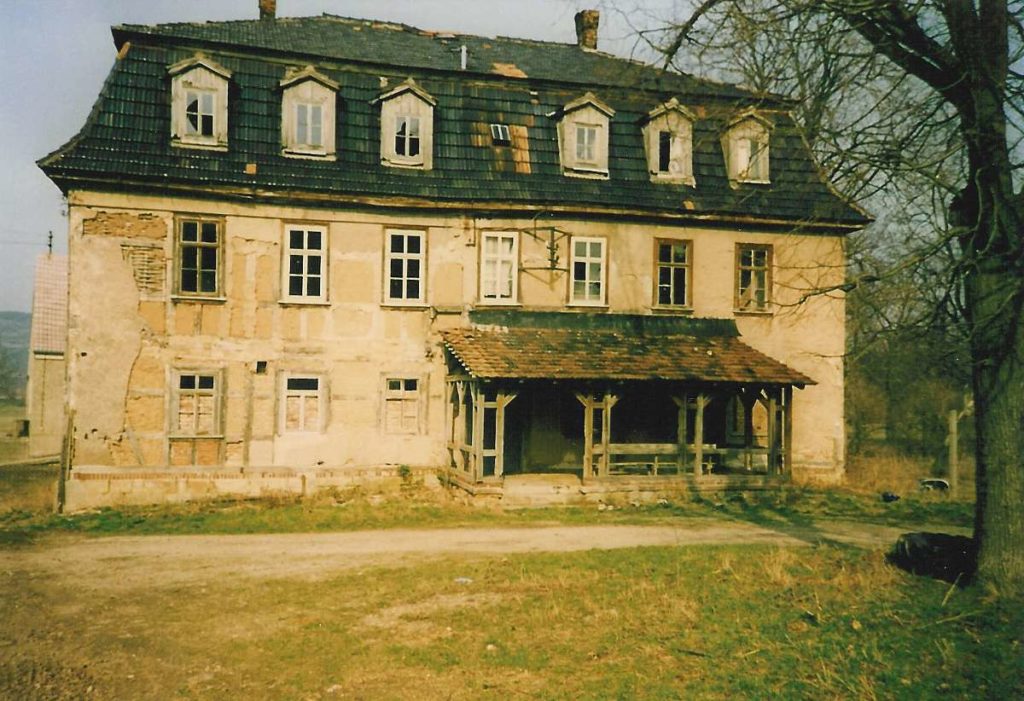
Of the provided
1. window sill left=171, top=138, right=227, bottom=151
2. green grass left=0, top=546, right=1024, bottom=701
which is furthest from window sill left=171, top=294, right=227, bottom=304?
green grass left=0, top=546, right=1024, bottom=701

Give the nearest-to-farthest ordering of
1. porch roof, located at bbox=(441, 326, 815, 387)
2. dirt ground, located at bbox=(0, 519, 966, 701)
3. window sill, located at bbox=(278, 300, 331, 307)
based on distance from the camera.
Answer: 1. dirt ground, located at bbox=(0, 519, 966, 701)
2. porch roof, located at bbox=(441, 326, 815, 387)
3. window sill, located at bbox=(278, 300, 331, 307)

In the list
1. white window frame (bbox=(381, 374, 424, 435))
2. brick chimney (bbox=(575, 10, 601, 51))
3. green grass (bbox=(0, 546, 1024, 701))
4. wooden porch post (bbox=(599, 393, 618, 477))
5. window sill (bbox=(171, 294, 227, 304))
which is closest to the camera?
green grass (bbox=(0, 546, 1024, 701))

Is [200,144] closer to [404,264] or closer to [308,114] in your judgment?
[308,114]

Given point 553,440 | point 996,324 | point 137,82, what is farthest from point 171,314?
point 996,324

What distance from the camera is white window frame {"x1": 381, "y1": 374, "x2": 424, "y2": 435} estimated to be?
18219 mm

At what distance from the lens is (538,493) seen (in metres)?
16.7

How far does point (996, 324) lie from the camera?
858cm

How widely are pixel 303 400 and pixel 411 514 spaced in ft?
12.8

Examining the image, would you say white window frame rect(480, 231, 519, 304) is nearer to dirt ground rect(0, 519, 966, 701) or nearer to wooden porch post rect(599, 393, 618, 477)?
wooden porch post rect(599, 393, 618, 477)

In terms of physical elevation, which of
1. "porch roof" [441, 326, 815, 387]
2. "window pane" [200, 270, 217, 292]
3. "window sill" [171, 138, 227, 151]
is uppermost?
"window sill" [171, 138, 227, 151]

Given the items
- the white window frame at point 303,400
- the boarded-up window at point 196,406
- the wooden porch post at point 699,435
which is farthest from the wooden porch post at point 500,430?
the boarded-up window at point 196,406

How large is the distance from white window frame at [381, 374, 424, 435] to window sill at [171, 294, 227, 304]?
397 centimetres

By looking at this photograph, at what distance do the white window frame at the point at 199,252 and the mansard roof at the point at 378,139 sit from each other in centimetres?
68

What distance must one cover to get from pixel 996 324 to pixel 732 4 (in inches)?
174
